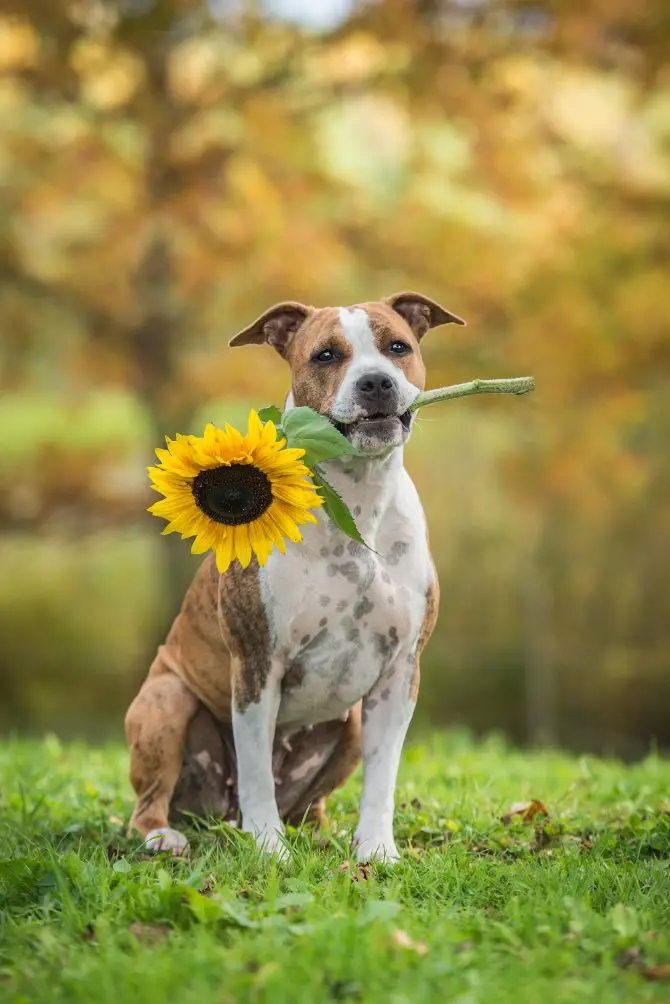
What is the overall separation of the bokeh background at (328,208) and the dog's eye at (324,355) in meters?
4.94

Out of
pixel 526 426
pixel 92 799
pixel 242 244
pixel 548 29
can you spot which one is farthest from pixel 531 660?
pixel 92 799

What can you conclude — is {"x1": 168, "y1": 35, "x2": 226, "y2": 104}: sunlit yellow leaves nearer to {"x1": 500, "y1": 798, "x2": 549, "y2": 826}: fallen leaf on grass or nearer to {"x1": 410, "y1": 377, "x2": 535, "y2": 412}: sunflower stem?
{"x1": 410, "y1": 377, "x2": 535, "y2": 412}: sunflower stem

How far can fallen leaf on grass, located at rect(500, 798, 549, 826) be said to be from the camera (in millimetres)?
3912

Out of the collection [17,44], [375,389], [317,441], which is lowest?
[317,441]

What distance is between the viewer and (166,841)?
3.61 meters

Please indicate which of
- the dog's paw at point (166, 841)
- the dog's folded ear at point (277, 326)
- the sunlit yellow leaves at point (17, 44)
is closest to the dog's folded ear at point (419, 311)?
the dog's folded ear at point (277, 326)

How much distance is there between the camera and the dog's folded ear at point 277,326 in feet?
12.3

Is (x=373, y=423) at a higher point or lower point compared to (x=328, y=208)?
lower

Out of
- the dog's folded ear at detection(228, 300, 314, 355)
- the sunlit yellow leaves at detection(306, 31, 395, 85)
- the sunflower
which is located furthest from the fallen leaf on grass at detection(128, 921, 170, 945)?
the sunlit yellow leaves at detection(306, 31, 395, 85)

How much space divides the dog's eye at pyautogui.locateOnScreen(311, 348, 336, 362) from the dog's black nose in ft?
0.61

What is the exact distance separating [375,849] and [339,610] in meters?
0.70

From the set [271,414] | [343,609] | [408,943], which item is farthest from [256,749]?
[408,943]

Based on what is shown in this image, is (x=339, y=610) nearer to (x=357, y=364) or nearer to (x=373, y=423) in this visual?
(x=373, y=423)

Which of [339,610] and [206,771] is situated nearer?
[339,610]
